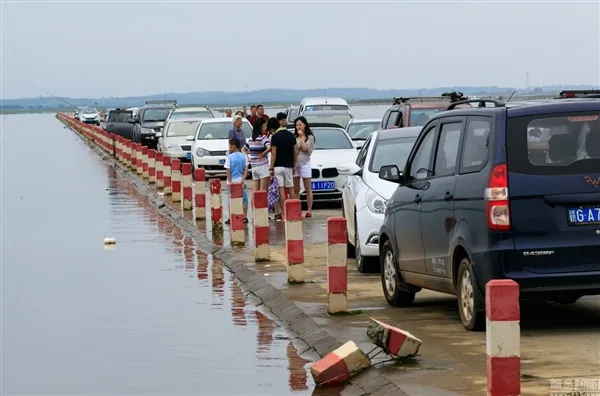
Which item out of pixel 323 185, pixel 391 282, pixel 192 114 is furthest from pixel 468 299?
pixel 192 114

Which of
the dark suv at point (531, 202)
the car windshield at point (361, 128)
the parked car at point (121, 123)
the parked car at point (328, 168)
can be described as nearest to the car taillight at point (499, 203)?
the dark suv at point (531, 202)

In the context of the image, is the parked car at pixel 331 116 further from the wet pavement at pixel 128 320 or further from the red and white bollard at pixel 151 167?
the wet pavement at pixel 128 320

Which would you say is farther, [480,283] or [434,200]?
[434,200]

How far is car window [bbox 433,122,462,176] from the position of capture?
1215cm

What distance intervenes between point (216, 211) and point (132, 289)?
717 cm

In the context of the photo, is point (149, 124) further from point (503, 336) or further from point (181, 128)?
point (503, 336)

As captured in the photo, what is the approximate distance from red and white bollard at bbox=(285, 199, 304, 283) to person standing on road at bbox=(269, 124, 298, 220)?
8127 mm

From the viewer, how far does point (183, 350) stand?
12.0 meters

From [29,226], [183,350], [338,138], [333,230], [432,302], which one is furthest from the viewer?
[338,138]

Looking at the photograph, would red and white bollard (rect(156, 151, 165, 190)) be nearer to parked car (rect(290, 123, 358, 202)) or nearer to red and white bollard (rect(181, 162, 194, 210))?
red and white bollard (rect(181, 162, 194, 210))

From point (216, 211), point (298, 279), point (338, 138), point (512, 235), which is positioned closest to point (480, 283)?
point (512, 235)

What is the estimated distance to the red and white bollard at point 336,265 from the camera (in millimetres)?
13047

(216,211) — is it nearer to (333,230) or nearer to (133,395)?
(333,230)

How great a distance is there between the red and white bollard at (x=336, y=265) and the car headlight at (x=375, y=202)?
3765mm
